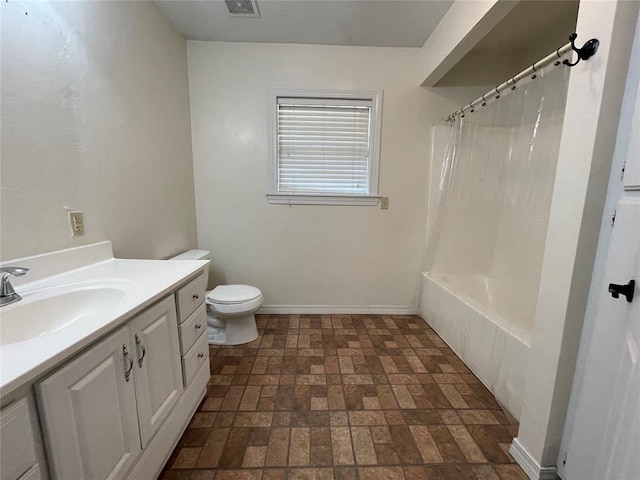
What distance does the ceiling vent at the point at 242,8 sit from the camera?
1.90 meters

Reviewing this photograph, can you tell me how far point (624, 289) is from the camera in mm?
870

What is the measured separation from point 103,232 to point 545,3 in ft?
10.2

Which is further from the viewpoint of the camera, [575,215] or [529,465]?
[529,465]

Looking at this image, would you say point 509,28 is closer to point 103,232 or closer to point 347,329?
point 347,329

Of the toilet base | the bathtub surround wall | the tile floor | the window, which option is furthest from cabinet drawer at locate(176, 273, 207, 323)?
the bathtub surround wall

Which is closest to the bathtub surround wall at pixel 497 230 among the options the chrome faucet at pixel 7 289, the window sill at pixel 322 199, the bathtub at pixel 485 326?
the bathtub at pixel 485 326

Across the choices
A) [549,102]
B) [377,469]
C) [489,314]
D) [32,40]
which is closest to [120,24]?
[32,40]

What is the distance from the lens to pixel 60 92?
1.26 metres

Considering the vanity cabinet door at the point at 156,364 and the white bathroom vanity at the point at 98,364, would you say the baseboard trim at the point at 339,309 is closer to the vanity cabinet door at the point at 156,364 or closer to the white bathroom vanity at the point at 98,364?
the white bathroom vanity at the point at 98,364

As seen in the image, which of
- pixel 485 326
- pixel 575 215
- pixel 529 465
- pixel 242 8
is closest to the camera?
pixel 575 215

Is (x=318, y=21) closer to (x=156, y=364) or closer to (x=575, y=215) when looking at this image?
(x=575, y=215)

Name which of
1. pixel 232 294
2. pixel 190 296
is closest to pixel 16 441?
pixel 190 296

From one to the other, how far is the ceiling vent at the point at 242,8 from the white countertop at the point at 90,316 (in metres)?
1.83

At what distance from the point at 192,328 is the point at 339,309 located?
169 cm
